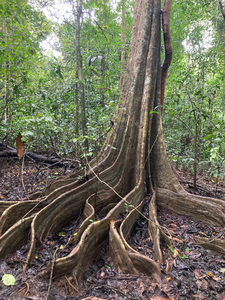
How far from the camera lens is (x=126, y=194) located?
11.8 ft

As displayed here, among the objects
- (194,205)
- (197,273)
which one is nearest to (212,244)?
(197,273)

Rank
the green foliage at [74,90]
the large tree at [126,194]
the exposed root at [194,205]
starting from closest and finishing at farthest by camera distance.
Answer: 1. the large tree at [126,194]
2. the exposed root at [194,205]
3. the green foliage at [74,90]

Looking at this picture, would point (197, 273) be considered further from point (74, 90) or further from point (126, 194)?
point (74, 90)

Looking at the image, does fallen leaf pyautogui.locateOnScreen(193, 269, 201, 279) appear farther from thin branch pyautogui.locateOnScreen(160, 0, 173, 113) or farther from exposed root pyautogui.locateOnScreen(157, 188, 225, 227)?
thin branch pyautogui.locateOnScreen(160, 0, 173, 113)

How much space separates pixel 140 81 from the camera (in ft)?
13.0

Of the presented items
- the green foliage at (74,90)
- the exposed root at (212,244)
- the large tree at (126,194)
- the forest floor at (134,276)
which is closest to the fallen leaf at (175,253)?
the forest floor at (134,276)

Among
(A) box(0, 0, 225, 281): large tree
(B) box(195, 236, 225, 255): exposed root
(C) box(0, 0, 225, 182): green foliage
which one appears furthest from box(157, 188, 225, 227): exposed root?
(C) box(0, 0, 225, 182): green foliage

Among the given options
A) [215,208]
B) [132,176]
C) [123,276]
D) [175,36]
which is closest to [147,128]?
[132,176]

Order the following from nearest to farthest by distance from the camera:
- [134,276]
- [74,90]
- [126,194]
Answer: [134,276], [126,194], [74,90]

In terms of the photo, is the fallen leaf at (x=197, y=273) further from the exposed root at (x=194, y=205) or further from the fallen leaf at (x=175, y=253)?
the exposed root at (x=194, y=205)

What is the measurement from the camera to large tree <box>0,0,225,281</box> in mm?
2258

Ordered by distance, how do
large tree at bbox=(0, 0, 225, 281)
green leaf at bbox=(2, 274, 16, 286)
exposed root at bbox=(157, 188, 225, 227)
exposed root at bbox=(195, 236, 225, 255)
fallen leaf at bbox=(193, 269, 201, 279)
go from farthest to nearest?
exposed root at bbox=(157, 188, 225, 227)
exposed root at bbox=(195, 236, 225, 255)
large tree at bbox=(0, 0, 225, 281)
fallen leaf at bbox=(193, 269, 201, 279)
green leaf at bbox=(2, 274, 16, 286)

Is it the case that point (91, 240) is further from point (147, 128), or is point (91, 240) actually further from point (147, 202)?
point (147, 128)

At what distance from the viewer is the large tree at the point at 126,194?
2.26 m
